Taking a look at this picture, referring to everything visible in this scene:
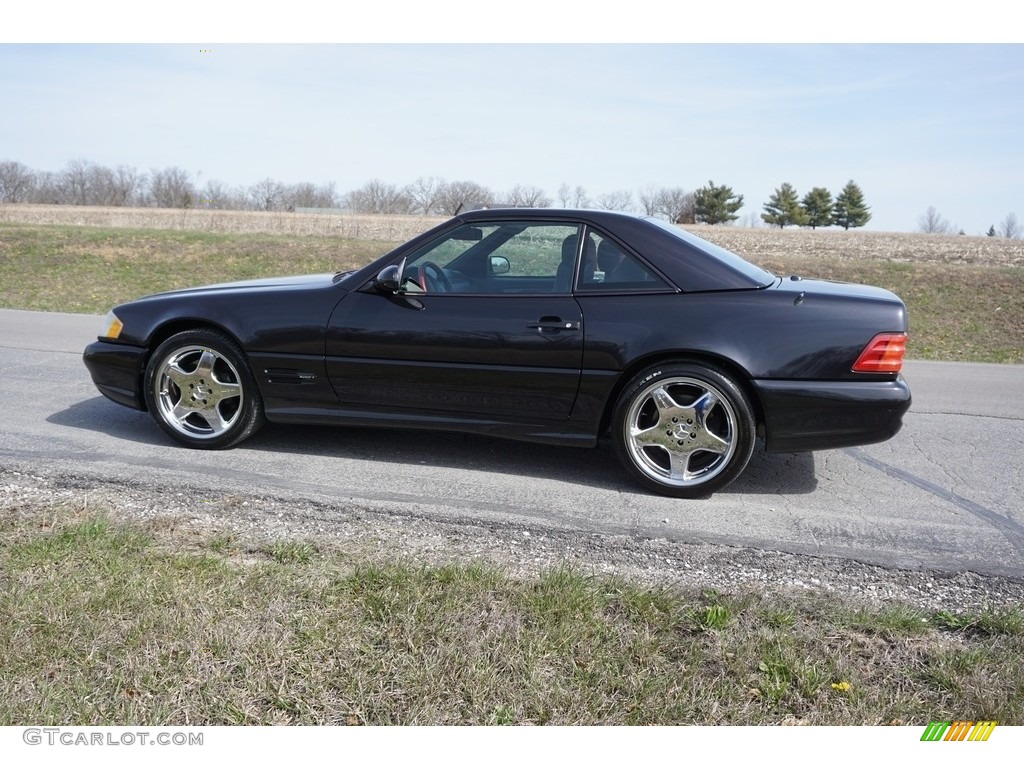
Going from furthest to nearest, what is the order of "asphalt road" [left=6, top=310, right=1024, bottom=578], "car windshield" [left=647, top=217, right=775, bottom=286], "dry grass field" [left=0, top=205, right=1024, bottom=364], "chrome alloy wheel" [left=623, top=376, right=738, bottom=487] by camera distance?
"dry grass field" [left=0, top=205, right=1024, bottom=364] < "car windshield" [left=647, top=217, right=775, bottom=286] < "chrome alloy wheel" [left=623, top=376, right=738, bottom=487] < "asphalt road" [left=6, top=310, right=1024, bottom=578]

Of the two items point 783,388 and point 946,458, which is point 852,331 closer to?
point 783,388

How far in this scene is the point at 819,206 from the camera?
81875 mm

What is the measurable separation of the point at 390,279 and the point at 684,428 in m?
1.80

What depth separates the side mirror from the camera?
4871mm

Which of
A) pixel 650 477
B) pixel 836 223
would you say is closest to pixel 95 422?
pixel 650 477

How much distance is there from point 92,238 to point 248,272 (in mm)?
6473

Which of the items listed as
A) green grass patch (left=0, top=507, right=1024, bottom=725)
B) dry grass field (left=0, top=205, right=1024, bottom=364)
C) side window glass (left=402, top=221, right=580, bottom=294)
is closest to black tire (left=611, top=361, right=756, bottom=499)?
side window glass (left=402, top=221, right=580, bottom=294)

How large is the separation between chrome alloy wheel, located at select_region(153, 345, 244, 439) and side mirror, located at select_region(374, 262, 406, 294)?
41.1 inches

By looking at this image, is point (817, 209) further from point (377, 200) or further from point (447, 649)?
point (447, 649)

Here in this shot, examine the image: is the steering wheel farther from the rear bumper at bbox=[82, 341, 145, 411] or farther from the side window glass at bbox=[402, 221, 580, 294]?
the rear bumper at bbox=[82, 341, 145, 411]

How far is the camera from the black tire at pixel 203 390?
517cm

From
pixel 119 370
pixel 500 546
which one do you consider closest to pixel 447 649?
pixel 500 546
